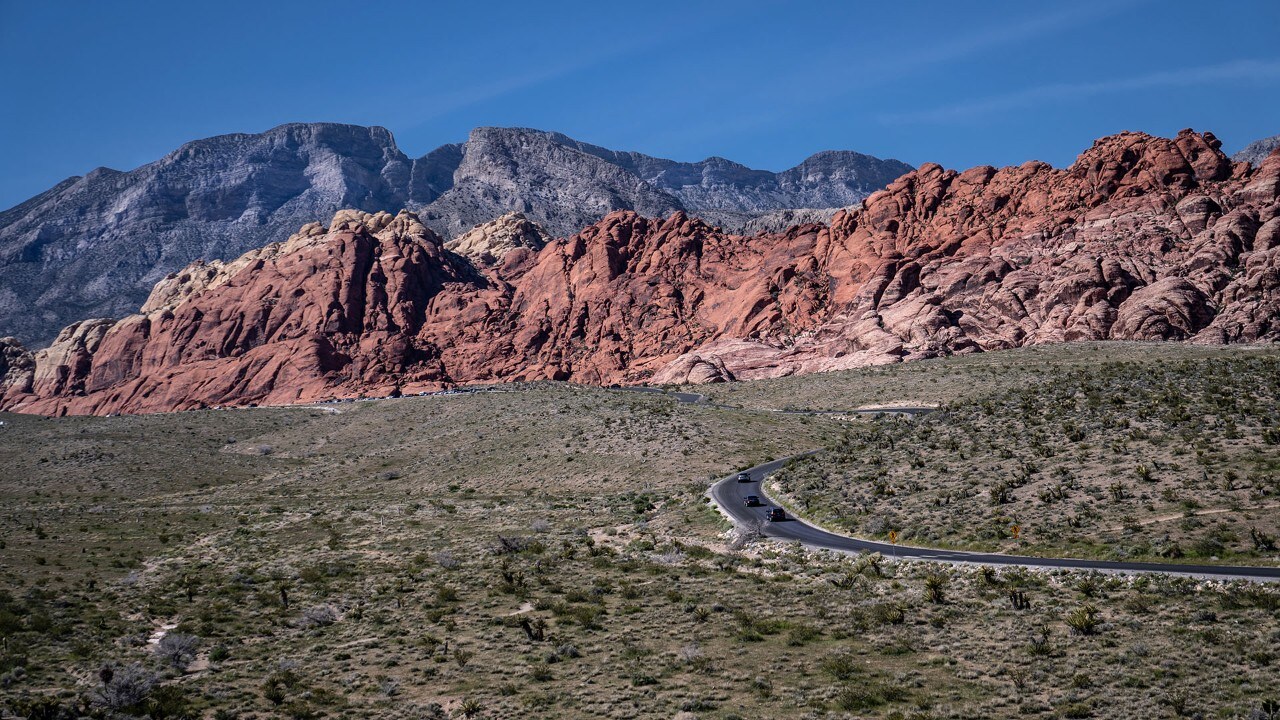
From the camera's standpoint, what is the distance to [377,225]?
16950 cm

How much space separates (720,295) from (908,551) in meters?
96.3

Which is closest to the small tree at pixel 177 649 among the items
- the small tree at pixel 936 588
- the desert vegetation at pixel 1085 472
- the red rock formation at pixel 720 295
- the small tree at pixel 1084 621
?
the small tree at pixel 936 588

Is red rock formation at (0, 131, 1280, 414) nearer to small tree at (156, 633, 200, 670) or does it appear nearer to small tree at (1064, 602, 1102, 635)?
small tree at (1064, 602, 1102, 635)

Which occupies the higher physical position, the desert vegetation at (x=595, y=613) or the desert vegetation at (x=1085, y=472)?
the desert vegetation at (x=1085, y=472)

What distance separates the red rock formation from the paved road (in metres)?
52.2

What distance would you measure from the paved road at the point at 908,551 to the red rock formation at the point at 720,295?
5224cm

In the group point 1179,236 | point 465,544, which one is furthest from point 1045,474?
point 1179,236

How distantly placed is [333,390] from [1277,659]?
387ft

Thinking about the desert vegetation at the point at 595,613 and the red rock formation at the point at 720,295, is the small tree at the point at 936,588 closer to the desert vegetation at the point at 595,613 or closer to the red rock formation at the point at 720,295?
the desert vegetation at the point at 595,613

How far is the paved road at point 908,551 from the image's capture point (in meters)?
28.4

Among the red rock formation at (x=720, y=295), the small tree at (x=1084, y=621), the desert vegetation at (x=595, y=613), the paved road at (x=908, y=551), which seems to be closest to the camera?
the desert vegetation at (x=595, y=613)

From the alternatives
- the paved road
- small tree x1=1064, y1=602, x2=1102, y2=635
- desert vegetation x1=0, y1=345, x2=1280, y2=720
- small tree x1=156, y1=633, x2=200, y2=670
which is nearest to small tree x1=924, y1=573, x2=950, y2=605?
desert vegetation x1=0, y1=345, x2=1280, y2=720

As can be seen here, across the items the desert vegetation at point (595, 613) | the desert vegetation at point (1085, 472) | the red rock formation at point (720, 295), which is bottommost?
the desert vegetation at point (595, 613)

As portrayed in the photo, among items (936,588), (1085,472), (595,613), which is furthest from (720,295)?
(595,613)
